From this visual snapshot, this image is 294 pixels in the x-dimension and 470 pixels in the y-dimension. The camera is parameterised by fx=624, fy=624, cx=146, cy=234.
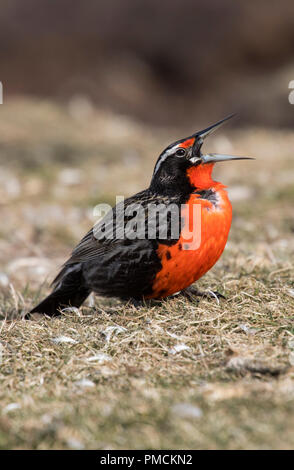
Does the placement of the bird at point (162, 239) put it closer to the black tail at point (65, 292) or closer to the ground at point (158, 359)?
the black tail at point (65, 292)

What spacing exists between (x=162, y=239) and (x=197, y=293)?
584 millimetres

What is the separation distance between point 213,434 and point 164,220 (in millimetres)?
1726

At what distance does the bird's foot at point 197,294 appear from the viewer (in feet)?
13.7

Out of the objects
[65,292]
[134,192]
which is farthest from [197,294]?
[134,192]

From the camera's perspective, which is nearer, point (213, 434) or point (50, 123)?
point (213, 434)

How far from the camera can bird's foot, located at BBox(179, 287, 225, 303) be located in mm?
4169

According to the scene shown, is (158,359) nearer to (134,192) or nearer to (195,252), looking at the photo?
(195,252)

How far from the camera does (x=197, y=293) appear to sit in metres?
4.29

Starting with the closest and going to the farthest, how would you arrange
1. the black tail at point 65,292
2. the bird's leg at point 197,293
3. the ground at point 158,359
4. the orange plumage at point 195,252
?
the ground at point 158,359 < the orange plumage at point 195,252 < the bird's leg at point 197,293 < the black tail at point 65,292

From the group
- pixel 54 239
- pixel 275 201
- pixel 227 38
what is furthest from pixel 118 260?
pixel 227 38

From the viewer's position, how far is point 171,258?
153 inches

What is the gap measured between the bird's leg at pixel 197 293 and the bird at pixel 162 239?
0.01 metres

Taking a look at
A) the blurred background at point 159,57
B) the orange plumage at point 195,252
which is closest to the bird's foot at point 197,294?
the orange plumage at point 195,252

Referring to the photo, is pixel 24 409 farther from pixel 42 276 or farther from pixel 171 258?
pixel 42 276
